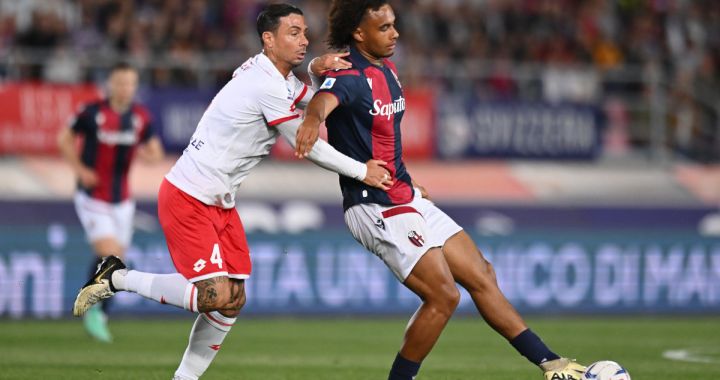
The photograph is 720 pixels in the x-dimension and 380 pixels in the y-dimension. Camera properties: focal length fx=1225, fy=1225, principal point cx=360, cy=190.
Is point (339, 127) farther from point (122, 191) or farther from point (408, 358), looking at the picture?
point (122, 191)

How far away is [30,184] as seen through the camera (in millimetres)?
19656

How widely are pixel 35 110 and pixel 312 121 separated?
12874 millimetres

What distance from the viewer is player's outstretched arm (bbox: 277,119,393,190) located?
7.33m

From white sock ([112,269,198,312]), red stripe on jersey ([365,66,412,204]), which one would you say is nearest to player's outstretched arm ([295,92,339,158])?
red stripe on jersey ([365,66,412,204])

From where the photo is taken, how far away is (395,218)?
758cm

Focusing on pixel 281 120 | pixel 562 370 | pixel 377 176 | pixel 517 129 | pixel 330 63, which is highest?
pixel 330 63

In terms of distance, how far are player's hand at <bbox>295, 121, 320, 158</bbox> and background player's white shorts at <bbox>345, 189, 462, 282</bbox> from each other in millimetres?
628

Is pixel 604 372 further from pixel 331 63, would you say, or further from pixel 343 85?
pixel 331 63

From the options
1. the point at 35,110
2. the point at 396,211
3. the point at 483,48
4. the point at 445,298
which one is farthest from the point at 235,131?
the point at 483,48

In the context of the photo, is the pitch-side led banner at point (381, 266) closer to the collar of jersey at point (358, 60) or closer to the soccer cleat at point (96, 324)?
the soccer cleat at point (96, 324)

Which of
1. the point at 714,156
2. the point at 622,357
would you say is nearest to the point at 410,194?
the point at 622,357

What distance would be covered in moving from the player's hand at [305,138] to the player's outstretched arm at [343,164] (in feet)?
0.24

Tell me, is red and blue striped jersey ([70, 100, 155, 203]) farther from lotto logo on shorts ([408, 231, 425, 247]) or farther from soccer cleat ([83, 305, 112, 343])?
lotto logo on shorts ([408, 231, 425, 247])

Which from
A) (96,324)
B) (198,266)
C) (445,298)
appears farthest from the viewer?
(96,324)
